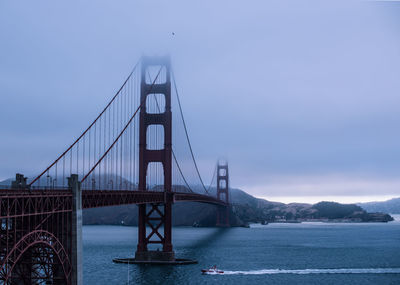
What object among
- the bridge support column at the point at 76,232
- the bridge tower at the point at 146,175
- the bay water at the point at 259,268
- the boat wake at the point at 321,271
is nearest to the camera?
the bridge support column at the point at 76,232

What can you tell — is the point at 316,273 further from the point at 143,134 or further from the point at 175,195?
the point at 143,134

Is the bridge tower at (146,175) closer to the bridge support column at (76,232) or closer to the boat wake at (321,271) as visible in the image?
the boat wake at (321,271)

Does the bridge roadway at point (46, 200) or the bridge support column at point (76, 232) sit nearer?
the bridge roadway at point (46, 200)

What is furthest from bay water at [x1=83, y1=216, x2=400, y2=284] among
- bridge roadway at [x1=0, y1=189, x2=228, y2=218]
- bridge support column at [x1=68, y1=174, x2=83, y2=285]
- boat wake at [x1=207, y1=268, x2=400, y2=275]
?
bridge support column at [x1=68, y1=174, x2=83, y2=285]

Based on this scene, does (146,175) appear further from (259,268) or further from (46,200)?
(46,200)

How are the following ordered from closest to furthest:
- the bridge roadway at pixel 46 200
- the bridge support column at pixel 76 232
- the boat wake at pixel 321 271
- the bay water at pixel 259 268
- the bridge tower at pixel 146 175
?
the bridge roadway at pixel 46 200 < the bridge support column at pixel 76 232 < the bay water at pixel 259 268 < the boat wake at pixel 321 271 < the bridge tower at pixel 146 175

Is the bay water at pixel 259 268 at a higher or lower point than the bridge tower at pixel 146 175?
lower

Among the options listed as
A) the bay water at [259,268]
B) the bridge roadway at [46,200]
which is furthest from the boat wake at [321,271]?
the bridge roadway at [46,200]

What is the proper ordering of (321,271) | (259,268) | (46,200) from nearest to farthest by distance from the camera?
(46,200), (321,271), (259,268)

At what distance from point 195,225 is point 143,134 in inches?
4917

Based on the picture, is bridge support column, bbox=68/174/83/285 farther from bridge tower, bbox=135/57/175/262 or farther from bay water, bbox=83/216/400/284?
bridge tower, bbox=135/57/175/262

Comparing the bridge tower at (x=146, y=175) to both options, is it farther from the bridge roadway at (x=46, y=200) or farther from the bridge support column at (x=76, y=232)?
the bridge support column at (x=76, y=232)

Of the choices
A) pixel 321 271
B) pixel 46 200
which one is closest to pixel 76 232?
pixel 46 200

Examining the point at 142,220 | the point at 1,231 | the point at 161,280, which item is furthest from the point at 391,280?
the point at 1,231
